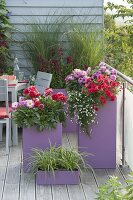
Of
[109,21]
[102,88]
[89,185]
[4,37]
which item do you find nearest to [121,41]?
[109,21]

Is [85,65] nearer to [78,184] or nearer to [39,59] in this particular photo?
[39,59]

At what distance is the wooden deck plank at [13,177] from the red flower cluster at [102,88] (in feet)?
3.77

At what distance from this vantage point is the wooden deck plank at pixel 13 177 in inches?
198

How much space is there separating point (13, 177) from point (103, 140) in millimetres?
1014

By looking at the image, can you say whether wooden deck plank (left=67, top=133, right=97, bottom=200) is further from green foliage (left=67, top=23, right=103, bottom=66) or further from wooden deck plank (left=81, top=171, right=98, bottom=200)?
green foliage (left=67, top=23, right=103, bottom=66)

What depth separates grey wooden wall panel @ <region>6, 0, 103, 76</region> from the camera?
336 inches

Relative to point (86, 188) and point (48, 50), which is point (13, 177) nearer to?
point (86, 188)

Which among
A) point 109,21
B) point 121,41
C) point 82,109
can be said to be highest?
point 109,21

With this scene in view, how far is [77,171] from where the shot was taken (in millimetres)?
5250

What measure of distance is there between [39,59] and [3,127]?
112 cm

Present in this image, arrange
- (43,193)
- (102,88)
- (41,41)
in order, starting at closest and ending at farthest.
Result: (43,193) → (102,88) → (41,41)

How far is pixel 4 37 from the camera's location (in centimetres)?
834

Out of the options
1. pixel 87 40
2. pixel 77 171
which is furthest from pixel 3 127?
pixel 77 171

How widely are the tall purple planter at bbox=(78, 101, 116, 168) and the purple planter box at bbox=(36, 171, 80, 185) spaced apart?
531mm
